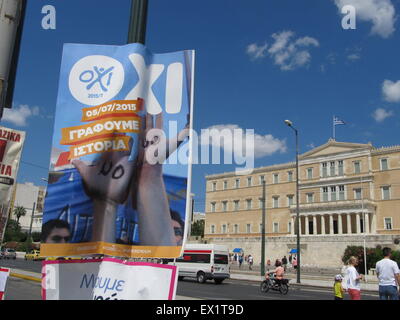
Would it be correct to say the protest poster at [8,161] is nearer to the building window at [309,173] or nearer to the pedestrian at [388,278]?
the pedestrian at [388,278]

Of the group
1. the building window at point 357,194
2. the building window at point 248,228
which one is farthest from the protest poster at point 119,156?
the building window at point 248,228

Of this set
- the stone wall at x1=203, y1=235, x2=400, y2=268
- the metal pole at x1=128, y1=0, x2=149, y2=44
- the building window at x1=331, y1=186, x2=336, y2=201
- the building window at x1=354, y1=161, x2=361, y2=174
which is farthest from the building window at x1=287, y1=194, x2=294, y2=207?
the metal pole at x1=128, y1=0, x2=149, y2=44

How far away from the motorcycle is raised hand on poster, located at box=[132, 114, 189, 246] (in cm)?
1790

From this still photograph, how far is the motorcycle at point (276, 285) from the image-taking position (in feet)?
65.0

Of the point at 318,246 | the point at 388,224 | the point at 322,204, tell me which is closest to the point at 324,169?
the point at 322,204

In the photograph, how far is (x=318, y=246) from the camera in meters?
57.8

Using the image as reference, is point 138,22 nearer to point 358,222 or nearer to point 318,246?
point 318,246

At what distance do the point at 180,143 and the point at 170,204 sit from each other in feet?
1.60

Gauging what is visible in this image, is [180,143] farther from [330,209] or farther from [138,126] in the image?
A: [330,209]

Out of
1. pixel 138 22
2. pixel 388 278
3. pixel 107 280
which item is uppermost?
pixel 138 22

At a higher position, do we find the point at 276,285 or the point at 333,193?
the point at 333,193

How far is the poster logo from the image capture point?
129 inches

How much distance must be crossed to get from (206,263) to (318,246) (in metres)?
35.0

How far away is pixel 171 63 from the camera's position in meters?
3.37
